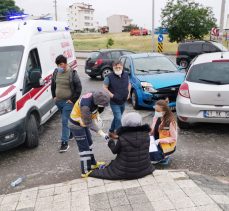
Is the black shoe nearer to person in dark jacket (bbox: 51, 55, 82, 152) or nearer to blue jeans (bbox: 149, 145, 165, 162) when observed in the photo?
person in dark jacket (bbox: 51, 55, 82, 152)

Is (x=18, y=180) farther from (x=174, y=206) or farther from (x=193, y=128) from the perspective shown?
(x=193, y=128)

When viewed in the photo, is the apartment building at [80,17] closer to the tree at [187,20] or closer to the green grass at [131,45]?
the green grass at [131,45]

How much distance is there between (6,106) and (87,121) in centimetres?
177

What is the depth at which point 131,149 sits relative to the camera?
4.21m

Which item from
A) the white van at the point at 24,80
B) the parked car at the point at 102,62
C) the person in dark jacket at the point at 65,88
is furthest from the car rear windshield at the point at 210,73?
the parked car at the point at 102,62

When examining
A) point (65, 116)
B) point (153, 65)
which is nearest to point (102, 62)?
point (153, 65)

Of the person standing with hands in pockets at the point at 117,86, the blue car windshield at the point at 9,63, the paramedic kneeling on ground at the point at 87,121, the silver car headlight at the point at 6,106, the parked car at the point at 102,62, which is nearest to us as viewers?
the paramedic kneeling on ground at the point at 87,121

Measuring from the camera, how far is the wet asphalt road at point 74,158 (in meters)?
5.18

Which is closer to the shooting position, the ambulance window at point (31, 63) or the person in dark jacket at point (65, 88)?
the person in dark jacket at point (65, 88)

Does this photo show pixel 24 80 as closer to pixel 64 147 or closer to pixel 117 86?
pixel 64 147

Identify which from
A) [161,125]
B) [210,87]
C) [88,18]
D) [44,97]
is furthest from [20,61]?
[88,18]

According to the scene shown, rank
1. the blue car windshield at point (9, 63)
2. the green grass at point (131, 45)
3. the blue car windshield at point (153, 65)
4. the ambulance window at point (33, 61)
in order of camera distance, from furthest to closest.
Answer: the green grass at point (131, 45) < the blue car windshield at point (153, 65) < the ambulance window at point (33, 61) < the blue car windshield at point (9, 63)

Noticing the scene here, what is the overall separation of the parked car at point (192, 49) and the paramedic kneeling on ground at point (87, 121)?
54.7 feet

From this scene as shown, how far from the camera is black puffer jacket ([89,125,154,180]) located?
4.19 m
